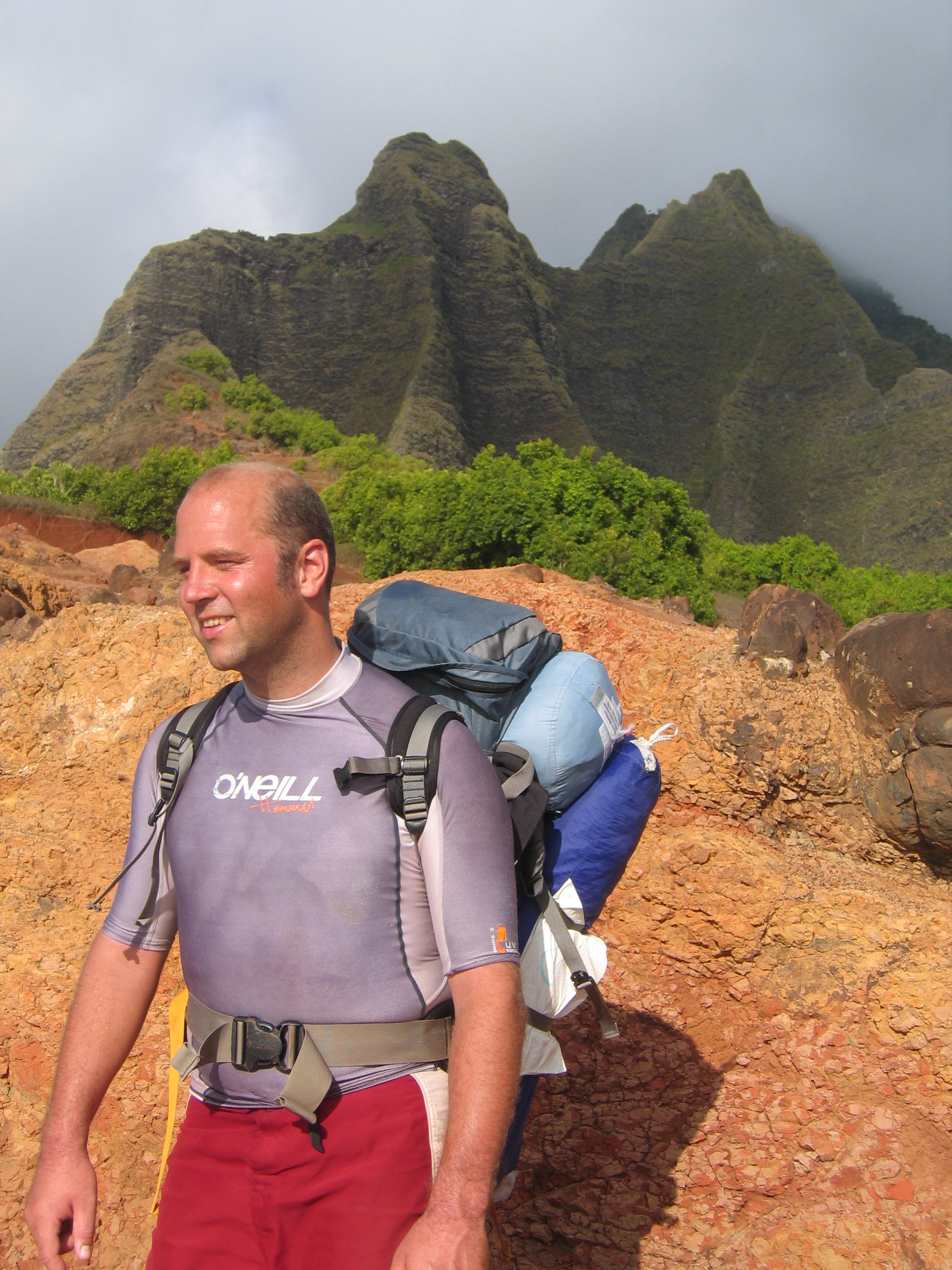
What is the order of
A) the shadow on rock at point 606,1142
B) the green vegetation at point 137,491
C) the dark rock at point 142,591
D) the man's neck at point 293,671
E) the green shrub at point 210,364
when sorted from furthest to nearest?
1. the green shrub at point 210,364
2. the green vegetation at point 137,491
3. the dark rock at point 142,591
4. the shadow on rock at point 606,1142
5. the man's neck at point 293,671

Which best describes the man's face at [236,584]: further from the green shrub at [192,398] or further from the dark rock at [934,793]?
the green shrub at [192,398]

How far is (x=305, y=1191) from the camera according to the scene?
1.55 metres

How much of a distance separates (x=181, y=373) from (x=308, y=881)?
46.0 meters

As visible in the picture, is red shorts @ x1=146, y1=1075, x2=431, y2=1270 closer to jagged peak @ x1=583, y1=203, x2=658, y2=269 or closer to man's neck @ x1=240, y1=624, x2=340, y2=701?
man's neck @ x1=240, y1=624, x2=340, y2=701

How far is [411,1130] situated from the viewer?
1587 millimetres

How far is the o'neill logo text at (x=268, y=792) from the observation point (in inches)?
65.5

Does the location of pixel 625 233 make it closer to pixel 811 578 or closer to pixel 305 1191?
pixel 811 578

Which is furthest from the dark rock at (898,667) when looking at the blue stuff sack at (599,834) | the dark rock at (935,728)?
the blue stuff sack at (599,834)

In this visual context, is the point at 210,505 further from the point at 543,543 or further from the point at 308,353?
the point at 308,353

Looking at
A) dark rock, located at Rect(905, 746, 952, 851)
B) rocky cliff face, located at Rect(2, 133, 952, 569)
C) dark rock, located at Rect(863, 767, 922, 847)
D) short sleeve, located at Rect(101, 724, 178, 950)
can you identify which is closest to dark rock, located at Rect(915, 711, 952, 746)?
dark rock, located at Rect(905, 746, 952, 851)

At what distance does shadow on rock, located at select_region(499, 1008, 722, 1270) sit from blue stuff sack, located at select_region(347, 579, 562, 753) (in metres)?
2.05

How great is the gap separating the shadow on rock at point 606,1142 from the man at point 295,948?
179 cm

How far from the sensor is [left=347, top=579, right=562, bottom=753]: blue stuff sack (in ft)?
Result: 6.24

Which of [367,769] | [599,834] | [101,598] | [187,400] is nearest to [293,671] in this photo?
[367,769]
